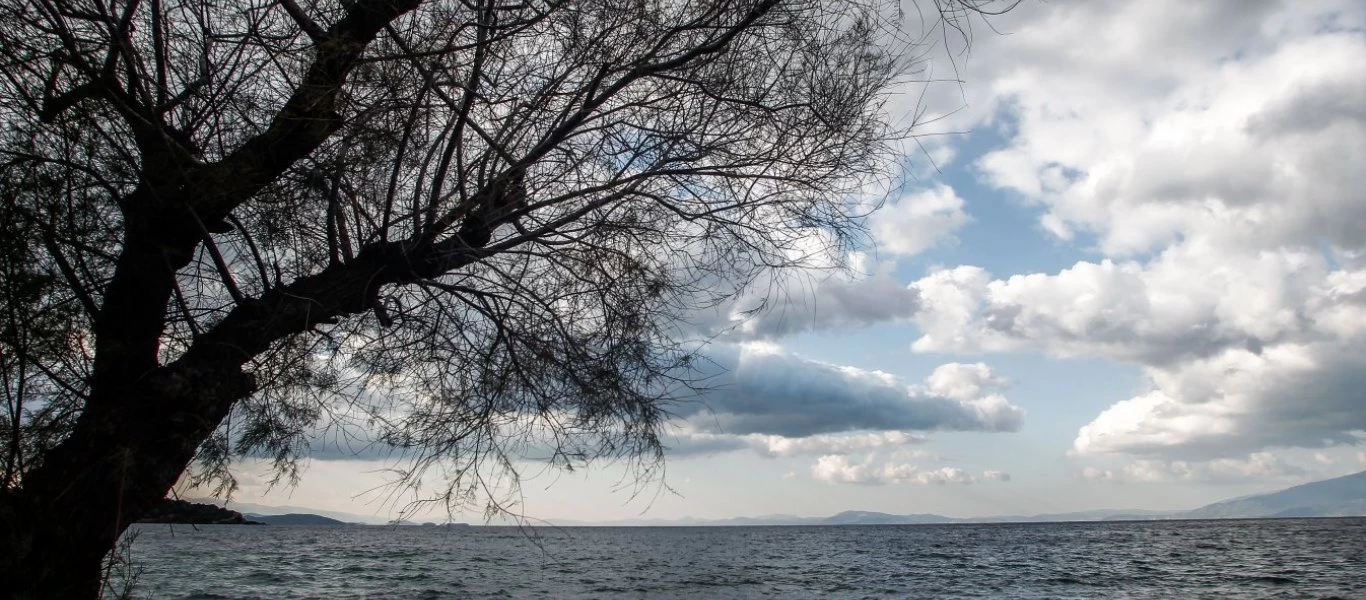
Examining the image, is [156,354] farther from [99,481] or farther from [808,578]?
[808,578]

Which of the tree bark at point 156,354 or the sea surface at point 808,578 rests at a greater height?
the tree bark at point 156,354

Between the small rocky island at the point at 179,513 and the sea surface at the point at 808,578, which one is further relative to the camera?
the sea surface at the point at 808,578

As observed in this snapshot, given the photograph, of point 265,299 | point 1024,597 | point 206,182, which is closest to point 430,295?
point 265,299

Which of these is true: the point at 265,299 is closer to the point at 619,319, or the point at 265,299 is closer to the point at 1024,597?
the point at 619,319

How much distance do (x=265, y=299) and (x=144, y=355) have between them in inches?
29.1

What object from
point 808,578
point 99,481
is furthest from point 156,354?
point 808,578

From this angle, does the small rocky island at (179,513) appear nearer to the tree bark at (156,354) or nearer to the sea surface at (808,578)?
the tree bark at (156,354)

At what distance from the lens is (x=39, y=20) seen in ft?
15.5

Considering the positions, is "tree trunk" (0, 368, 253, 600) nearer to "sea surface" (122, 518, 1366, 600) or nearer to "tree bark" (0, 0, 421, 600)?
"tree bark" (0, 0, 421, 600)

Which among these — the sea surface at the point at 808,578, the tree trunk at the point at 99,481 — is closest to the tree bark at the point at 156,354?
the tree trunk at the point at 99,481

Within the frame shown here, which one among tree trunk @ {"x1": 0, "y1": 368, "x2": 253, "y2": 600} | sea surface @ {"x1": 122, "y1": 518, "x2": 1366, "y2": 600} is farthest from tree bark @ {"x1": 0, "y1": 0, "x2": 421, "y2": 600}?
sea surface @ {"x1": 122, "y1": 518, "x2": 1366, "y2": 600}

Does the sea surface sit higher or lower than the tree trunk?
lower

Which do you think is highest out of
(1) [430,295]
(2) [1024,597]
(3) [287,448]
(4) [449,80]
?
(4) [449,80]

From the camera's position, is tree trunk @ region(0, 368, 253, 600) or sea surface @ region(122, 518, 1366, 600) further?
sea surface @ region(122, 518, 1366, 600)
